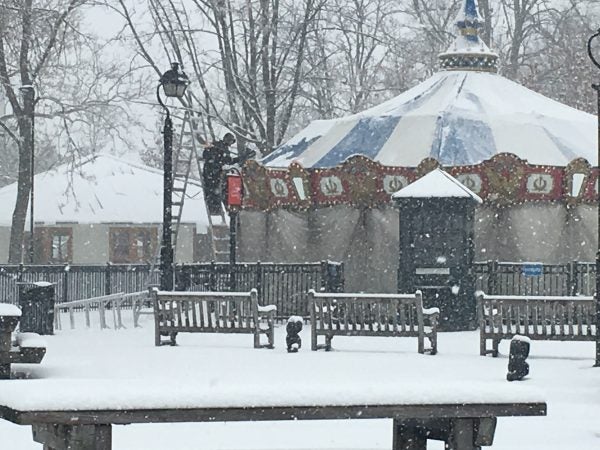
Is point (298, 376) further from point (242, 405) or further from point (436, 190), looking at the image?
point (436, 190)

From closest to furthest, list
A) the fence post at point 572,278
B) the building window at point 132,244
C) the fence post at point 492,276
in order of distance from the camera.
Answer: the fence post at point 572,278
the fence post at point 492,276
the building window at point 132,244

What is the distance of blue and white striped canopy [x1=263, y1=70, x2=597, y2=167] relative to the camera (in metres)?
27.9

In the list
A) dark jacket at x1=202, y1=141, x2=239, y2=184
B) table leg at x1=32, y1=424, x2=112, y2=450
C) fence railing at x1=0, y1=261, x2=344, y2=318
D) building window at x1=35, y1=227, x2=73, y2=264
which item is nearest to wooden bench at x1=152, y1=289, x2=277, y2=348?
fence railing at x1=0, y1=261, x2=344, y2=318

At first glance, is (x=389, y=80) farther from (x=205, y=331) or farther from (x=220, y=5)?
(x=205, y=331)

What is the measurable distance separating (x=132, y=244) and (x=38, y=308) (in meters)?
23.1

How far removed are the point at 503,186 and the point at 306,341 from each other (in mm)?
7065

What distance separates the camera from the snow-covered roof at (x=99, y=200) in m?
44.8

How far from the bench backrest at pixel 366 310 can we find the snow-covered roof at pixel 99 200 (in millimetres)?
24716

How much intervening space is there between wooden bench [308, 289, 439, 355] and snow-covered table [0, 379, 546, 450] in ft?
36.6

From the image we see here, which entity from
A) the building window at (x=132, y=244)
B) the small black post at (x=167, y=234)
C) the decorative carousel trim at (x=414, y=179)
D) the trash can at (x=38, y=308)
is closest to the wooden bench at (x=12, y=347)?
the small black post at (x=167, y=234)

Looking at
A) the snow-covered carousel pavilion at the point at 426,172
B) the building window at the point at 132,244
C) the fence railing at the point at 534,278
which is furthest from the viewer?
the building window at the point at 132,244

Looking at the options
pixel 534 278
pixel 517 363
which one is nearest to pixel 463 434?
pixel 517 363

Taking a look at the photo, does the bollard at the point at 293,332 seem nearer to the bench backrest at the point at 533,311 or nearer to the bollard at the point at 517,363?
the bench backrest at the point at 533,311

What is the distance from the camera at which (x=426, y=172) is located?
26.7m
